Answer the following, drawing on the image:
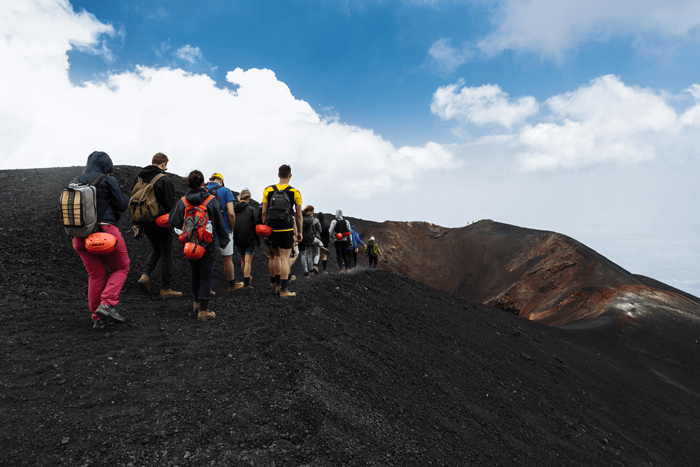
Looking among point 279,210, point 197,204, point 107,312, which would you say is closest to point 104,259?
point 107,312

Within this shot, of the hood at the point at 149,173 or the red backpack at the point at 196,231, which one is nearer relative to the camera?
the red backpack at the point at 196,231

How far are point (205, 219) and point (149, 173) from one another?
2002 millimetres

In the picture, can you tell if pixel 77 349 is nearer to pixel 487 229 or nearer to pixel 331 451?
pixel 331 451

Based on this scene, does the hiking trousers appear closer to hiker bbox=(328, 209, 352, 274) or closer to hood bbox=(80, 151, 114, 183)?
hood bbox=(80, 151, 114, 183)

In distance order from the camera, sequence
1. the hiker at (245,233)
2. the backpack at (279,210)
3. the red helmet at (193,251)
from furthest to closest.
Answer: the hiker at (245,233) → the backpack at (279,210) → the red helmet at (193,251)

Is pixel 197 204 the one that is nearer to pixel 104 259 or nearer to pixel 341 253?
pixel 104 259

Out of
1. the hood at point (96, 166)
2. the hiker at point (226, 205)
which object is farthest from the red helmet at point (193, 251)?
the hood at point (96, 166)

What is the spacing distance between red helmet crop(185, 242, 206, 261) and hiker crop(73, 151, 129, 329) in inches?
36.7

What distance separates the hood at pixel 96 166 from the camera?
505cm

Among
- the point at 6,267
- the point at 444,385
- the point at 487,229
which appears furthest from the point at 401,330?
the point at 487,229

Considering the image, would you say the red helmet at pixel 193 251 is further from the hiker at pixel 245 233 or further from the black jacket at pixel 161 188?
the hiker at pixel 245 233

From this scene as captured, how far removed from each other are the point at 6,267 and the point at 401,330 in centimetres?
744

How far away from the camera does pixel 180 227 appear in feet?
18.3

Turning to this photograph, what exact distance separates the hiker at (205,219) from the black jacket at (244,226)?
228 cm
